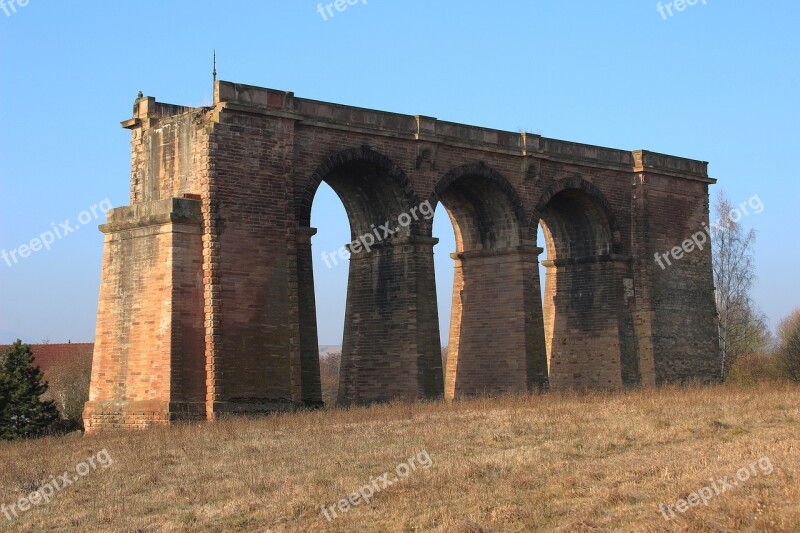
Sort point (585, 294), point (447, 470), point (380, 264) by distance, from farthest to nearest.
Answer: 1. point (585, 294)
2. point (380, 264)
3. point (447, 470)

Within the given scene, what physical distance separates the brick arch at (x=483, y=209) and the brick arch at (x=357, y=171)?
191cm

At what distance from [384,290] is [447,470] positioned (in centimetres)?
1307

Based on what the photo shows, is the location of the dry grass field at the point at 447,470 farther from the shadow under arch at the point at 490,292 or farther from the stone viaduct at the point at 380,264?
the shadow under arch at the point at 490,292

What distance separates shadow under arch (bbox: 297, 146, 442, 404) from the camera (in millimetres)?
29219

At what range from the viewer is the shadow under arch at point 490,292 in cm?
3206

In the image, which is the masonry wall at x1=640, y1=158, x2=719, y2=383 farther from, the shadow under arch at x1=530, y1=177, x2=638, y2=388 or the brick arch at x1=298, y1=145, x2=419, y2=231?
the brick arch at x1=298, y1=145, x2=419, y2=231

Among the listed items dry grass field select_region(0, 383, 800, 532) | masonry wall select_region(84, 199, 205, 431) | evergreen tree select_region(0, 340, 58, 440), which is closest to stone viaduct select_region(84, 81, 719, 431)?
masonry wall select_region(84, 199, 205, 431)

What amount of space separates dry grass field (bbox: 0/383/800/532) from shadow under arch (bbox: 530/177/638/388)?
1005 cm

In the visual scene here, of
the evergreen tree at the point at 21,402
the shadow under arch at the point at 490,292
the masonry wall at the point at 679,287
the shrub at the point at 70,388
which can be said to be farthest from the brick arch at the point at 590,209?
the evergreen tree at the point at 21,402

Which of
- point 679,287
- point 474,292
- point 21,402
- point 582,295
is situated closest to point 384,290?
point 474,292

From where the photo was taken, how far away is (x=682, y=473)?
631 inches

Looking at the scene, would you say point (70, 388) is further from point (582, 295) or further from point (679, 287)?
point (679, 287)

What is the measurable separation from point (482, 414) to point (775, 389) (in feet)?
23.9

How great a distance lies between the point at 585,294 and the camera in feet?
119
